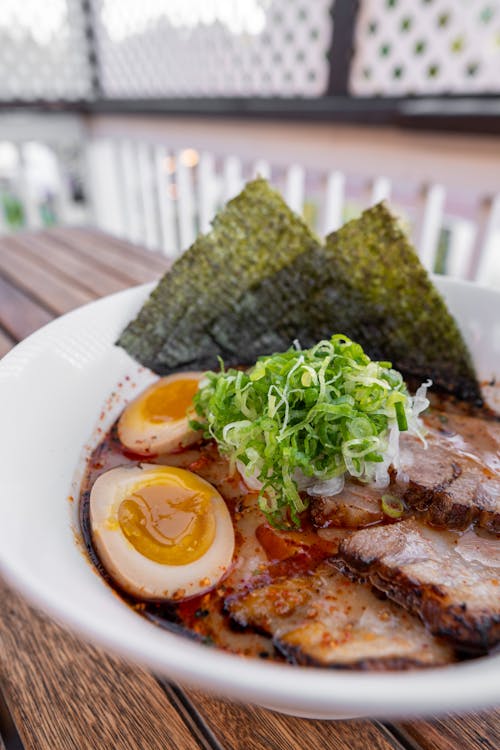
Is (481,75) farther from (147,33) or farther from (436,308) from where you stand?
(147,33)

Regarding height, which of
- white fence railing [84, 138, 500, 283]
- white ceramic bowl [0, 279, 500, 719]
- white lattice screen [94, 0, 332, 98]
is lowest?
white fence railing [84, 138, 500, 283]

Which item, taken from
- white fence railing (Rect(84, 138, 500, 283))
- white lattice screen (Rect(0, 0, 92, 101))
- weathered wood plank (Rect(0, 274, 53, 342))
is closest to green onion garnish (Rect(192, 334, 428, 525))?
weathered wood plank (Rect(0, 274, 53, 342))

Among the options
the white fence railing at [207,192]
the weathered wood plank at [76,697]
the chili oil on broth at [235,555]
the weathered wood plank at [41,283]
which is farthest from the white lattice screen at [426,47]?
the weathered wood plank at [76,697]

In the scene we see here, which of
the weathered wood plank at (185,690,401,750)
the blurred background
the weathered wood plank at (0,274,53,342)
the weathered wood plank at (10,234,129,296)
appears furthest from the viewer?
the blurred background

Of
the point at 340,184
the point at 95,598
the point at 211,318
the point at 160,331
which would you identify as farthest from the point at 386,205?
the point at 340,184

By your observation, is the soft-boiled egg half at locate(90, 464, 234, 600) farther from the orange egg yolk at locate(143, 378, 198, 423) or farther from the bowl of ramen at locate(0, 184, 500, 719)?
the orange egg yolk at locate(143, 378, 198, 423)

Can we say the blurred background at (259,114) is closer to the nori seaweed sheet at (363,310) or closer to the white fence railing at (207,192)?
the white fence railing at (207,192)
